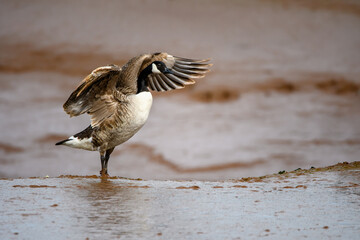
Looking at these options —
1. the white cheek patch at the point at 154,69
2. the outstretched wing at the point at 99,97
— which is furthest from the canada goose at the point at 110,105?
the white cheek patch at the point at 154,69

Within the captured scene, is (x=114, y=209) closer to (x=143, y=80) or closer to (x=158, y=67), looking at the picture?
(x=143, y=80)

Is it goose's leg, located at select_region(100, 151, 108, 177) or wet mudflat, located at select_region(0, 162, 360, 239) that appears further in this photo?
goose's leg, located at select_region(100, 151, 108, 177)

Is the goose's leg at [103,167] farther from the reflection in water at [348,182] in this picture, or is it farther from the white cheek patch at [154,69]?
the reflection in water at [348,182]

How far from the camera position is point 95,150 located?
11039mm

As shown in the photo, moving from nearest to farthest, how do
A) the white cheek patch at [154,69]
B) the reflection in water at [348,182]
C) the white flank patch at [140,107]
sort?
the reflection in water at [348,182]
the white flank patch at [140,107]
the white cheek patch at [154,69]

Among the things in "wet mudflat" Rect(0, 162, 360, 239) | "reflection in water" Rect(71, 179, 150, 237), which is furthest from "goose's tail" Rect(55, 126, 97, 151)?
"reflection in water" Rect(71, 179, 150, 237)

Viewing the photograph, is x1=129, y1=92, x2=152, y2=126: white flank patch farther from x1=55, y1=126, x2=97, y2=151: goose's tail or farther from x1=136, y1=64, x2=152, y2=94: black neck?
x1=55, y1=126, x2=97, y2=151: goose's tail

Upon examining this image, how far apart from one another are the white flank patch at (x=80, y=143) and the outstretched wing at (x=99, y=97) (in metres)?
0.56

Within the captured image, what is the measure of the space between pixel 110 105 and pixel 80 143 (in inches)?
47.6

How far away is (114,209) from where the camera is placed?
678 cm

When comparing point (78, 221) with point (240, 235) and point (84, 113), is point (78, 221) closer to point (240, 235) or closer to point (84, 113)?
point (240, 235)

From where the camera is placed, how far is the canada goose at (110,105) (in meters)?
10.4

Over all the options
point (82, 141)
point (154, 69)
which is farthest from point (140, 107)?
point (82, 141)

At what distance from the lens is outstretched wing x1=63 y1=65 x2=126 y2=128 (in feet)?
34.2
